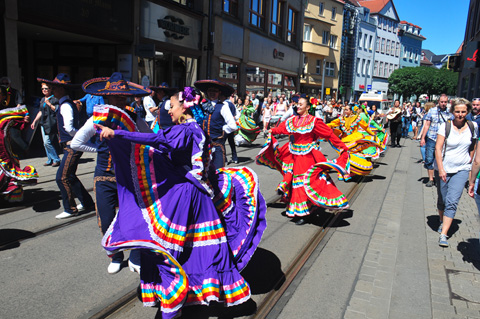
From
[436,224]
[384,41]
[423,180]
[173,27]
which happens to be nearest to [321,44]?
[384,41]

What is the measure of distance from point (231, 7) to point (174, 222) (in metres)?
22.0

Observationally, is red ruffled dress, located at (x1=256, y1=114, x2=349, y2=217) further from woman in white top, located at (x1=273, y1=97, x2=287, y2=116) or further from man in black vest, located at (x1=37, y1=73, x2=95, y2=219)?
woman in white top, located at (x1=273, y1=97, x2=287, y2=116)

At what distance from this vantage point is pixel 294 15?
33312 mm

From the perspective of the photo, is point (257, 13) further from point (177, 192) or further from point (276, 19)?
point (177, 192)

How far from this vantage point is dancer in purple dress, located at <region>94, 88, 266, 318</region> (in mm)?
3137

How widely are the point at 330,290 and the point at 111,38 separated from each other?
43.2ft

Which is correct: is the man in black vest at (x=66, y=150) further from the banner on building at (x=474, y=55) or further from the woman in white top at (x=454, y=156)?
the banner on building at (x=474, y=55)

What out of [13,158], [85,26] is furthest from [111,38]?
[13,158]

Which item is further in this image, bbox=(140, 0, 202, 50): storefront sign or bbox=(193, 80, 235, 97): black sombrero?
bbox=(140, 0, 202, 50): storefront sign

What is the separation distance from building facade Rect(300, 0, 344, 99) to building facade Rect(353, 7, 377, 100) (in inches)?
419

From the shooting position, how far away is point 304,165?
20.3 feet

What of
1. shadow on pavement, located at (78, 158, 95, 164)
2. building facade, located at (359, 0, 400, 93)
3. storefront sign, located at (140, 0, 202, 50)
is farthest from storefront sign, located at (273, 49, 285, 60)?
building facade, located at (359, 0, 400, 93)

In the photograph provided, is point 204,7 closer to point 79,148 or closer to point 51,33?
point 51,33

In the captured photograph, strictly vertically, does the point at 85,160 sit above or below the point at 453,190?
below
